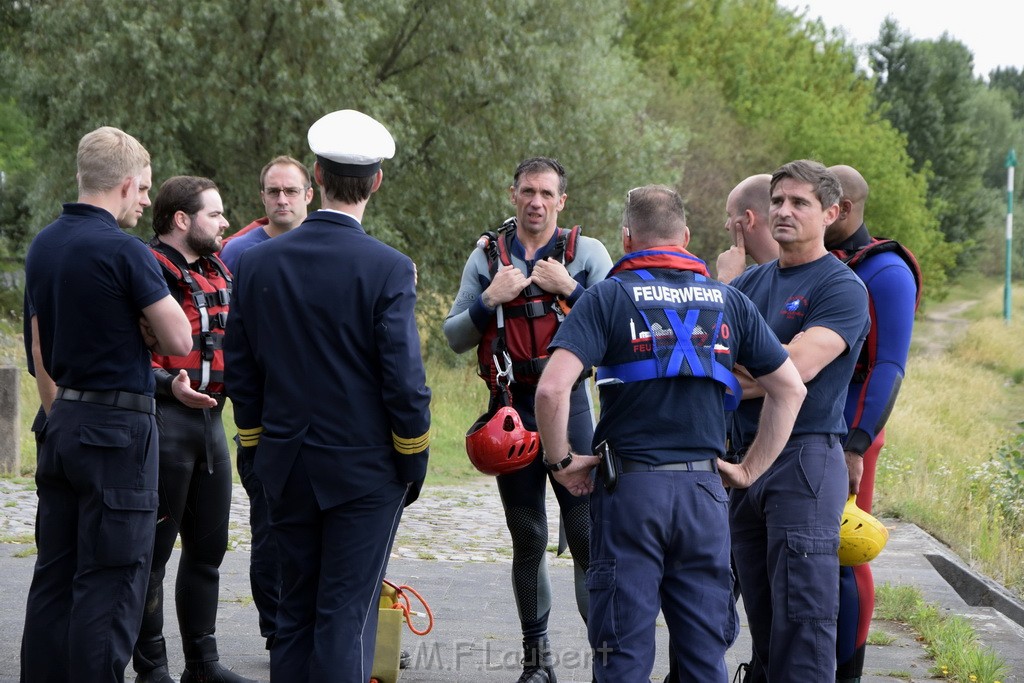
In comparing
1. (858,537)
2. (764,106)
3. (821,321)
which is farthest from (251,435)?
(764,106)

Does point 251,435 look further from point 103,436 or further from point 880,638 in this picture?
point 880,638

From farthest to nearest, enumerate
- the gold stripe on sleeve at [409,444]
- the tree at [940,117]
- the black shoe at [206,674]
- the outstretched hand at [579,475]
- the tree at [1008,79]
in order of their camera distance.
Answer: the tree at [1008,79] → the tree at [940,117] → the black shoe at [206,674] → the outstretched hand at [579,475] → the gold stripe on sleeve at [409,444]

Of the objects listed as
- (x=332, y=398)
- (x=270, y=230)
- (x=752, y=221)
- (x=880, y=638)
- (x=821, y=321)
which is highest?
(x=752, y=221)

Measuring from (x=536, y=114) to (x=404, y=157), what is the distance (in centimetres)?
247

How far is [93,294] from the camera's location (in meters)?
4.10

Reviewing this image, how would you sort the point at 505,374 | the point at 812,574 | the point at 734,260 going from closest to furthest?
the point at 812,574, the point at 505,374, the point at 734,260

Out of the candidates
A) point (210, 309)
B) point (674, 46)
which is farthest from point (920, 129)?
point (210, 309)

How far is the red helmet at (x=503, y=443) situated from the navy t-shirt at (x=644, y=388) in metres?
0.93

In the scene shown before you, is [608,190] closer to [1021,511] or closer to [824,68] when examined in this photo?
[1021,511]

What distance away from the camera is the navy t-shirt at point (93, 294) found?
411cm

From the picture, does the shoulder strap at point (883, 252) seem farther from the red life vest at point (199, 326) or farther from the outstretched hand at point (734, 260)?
the red life vest at point (199, 326)

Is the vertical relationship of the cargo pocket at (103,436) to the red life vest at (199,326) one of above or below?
below

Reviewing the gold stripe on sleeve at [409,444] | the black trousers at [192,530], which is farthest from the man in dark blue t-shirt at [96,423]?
the gold stripe on sleeve at [409,444]

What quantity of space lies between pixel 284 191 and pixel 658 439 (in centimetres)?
259
